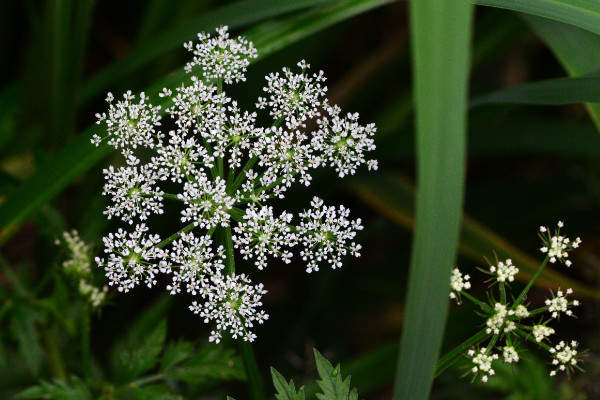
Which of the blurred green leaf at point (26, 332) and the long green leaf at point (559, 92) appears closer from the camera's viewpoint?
the long green leaf at point (559, 92)

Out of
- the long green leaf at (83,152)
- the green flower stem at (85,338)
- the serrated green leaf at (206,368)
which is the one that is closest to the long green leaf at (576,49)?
the long green leaf at (83,152)

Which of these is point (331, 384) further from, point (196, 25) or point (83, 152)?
point (196, 25)

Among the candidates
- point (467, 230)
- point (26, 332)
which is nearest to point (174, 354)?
point (26, 332)

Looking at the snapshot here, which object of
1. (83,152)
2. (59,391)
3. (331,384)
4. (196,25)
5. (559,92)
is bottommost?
(59,391)

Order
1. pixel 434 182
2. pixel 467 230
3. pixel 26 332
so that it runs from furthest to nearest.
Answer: pixel 467 230 < pixel 26 332 < pixel 434 182

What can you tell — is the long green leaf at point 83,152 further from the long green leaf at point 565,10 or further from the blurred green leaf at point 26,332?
the long green leaf at point 565,10

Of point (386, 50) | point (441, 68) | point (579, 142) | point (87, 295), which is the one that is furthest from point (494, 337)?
point (386, 50)
